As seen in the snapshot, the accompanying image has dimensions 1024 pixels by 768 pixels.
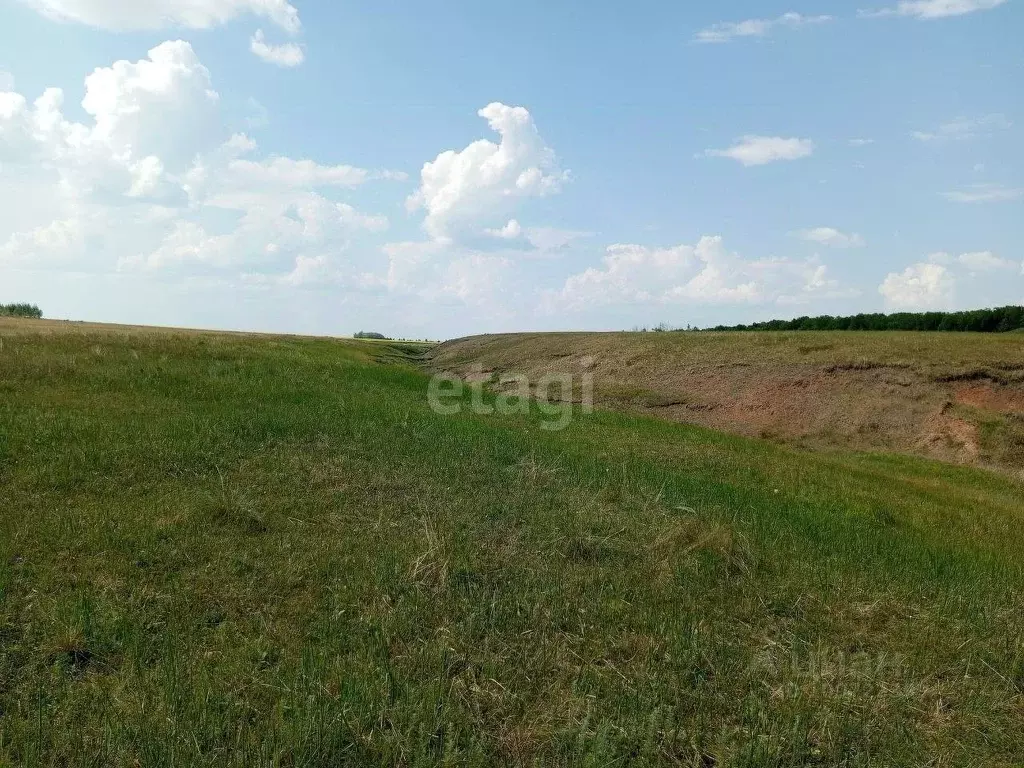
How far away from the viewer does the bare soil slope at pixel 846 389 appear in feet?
76.4

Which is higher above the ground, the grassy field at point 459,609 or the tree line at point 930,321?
the tree line at point 930,321

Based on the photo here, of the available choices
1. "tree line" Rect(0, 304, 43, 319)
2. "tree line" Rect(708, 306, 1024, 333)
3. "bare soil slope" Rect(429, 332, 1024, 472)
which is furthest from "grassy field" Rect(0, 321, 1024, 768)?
"tree line" Rect(0, 304, 43, 319)

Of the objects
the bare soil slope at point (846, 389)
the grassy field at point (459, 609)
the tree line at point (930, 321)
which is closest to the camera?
the grassy field at point (459, 609)

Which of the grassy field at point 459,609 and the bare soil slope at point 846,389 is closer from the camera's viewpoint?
the grassy field at point 459,609

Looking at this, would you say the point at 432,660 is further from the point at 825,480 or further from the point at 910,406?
the point at 910,406

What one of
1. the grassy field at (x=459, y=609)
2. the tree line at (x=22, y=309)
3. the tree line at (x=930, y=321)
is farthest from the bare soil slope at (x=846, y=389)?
the tree line at (x=22, y=309)

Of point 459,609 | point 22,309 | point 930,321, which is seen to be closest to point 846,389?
point 930,321

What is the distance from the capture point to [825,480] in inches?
583

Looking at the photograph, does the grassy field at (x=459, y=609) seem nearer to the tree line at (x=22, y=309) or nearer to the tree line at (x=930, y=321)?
the tree line at (x=930, y=321)

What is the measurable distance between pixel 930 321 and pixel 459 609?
4433cm

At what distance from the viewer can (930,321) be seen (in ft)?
136

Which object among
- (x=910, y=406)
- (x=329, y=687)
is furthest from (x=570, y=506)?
(x=910, y=406)

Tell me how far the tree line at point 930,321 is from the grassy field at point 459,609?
1134 inches

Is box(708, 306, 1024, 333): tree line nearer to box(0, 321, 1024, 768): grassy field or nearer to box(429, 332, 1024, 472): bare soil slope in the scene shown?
box(429, 332, 1024, 472): bare soil slope
